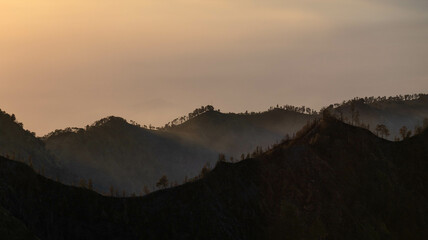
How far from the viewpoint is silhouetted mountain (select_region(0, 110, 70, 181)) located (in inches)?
6196

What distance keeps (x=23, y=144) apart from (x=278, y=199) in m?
103

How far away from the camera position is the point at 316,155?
75.5m

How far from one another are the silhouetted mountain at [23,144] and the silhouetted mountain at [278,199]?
90361 mm

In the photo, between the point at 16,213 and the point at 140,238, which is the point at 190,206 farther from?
the point at 16,213

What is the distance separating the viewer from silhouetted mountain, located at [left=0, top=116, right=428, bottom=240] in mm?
57406

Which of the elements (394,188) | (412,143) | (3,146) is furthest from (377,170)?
(3,146)

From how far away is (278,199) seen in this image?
70.2 m

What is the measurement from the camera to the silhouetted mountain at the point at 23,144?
157 m

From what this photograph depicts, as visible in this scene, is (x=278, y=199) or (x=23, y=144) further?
(x=23, y=144)

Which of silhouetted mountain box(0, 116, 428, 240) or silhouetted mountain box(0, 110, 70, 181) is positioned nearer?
silhouetted mountain box(0, 116, 428, 240)

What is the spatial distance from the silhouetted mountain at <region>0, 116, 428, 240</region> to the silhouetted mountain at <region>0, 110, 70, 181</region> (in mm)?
90361

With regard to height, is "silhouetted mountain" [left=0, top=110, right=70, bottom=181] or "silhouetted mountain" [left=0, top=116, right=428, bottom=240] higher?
"silhouetted mountain" [left=0, top=110, right=70, bottom=181]

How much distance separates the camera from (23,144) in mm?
162375

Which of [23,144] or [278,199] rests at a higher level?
[23,144]
